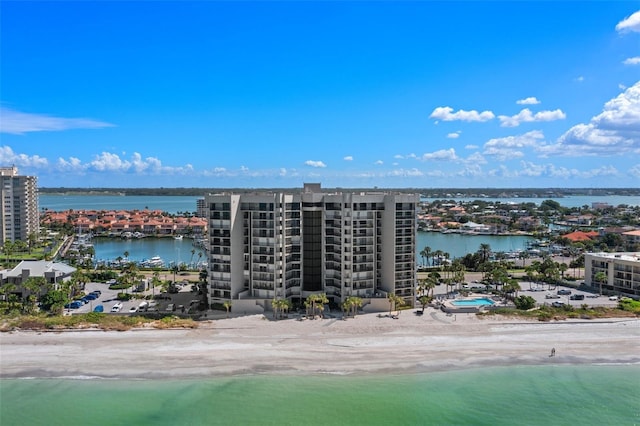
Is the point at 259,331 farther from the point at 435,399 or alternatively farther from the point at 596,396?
the point at 596,396

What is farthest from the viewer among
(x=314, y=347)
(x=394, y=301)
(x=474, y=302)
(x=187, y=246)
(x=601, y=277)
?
(x=187, y=246)

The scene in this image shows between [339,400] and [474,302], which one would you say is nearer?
[339,400]

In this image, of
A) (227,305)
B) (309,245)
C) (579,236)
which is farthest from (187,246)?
(579,236)

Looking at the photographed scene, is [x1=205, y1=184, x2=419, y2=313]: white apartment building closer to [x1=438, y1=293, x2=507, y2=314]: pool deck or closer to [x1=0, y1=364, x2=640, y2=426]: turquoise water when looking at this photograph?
[x1=438, y1=293, x2=507, y2=314]: pool deck

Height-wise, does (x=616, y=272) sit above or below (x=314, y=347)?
above

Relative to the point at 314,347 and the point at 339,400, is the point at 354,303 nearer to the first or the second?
the point at 314,347

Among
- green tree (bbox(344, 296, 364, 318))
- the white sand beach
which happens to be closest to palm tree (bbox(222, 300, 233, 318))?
the white sand beach

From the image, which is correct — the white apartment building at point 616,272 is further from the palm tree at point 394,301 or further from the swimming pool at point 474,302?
the palm tree at point 394,301
